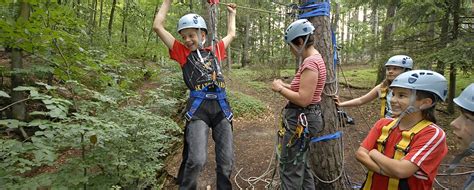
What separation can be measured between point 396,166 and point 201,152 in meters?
2.02

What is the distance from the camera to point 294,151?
3285mm

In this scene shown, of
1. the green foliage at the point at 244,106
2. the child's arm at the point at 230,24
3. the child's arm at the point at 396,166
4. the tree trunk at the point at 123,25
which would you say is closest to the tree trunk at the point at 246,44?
the tree trunk at the point at 123,25

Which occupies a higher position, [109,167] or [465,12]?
[465,12]

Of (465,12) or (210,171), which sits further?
(465,12)

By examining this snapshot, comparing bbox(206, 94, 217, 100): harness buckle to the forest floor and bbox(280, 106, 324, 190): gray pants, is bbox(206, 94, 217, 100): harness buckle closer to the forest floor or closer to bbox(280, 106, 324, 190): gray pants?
bbox(280, 106, 324, 190): gray pants

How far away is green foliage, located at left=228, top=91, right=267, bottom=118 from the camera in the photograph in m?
10.1

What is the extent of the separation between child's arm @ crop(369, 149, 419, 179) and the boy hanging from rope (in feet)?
6.11

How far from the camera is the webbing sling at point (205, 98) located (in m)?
3.58

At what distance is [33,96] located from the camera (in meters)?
2.50

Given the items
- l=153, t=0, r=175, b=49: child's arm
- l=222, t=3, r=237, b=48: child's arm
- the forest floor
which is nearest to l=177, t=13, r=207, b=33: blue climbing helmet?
l=153, t=0, r=175, b=49: child's arm

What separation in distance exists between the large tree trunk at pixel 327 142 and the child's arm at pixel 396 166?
163 centimetres

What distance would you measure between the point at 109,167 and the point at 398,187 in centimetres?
282

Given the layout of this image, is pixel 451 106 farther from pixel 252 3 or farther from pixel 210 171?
pixel 252 3

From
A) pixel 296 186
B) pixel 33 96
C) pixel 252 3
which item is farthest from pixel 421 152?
pixel 252 3
